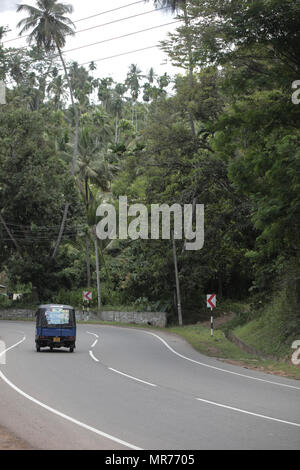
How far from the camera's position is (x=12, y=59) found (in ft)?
267

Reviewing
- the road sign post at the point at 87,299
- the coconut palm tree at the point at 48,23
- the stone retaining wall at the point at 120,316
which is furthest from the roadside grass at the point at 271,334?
the coconut palm tree at the point at 48,23

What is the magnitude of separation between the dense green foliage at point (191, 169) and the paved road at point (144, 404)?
509 cm

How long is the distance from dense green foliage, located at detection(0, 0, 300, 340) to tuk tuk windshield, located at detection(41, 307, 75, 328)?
8.52 m

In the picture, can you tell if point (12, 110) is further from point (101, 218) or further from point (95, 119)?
point (95, 119)

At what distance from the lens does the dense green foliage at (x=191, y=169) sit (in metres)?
18.0

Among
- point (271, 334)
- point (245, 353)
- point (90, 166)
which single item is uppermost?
point (90, 166)

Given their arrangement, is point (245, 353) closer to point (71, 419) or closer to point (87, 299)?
point (71, 419)

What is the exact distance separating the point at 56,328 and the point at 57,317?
19.4 inches

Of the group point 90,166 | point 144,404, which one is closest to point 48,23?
point 90,166

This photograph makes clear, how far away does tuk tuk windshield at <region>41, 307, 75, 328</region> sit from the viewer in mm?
25039

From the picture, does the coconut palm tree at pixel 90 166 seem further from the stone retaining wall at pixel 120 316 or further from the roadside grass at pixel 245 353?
the roadside grass at pixel 245 353

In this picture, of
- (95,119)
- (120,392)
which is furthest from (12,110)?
(120,392)

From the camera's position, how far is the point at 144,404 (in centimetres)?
1234

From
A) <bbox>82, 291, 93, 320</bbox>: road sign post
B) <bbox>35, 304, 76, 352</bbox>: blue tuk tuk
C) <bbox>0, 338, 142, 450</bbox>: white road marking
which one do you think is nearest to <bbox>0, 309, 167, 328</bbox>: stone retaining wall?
<bbox>82, 291, 93, 320</bbox>: road sign post
